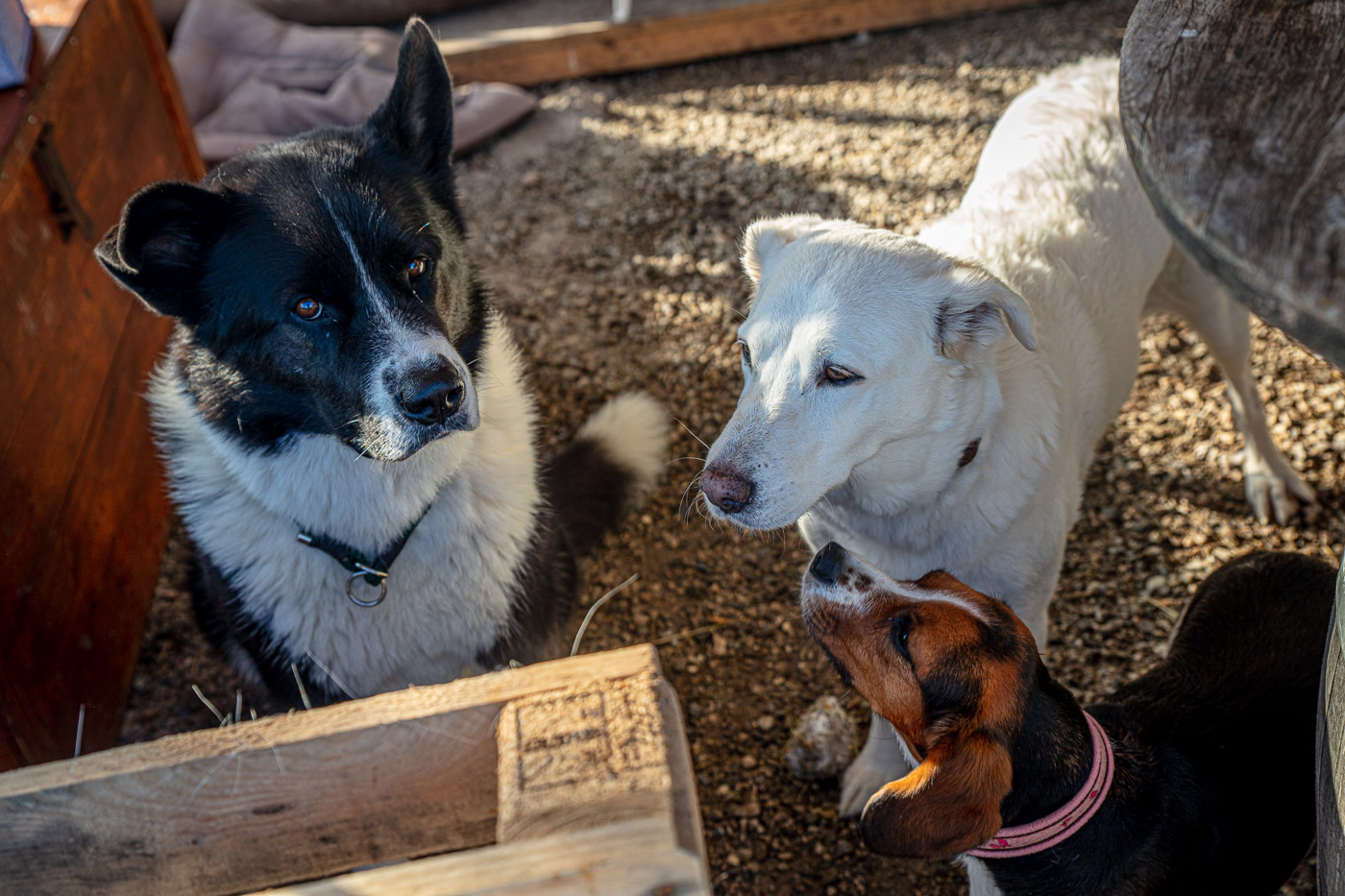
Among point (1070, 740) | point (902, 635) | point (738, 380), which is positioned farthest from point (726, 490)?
point (738, 380)

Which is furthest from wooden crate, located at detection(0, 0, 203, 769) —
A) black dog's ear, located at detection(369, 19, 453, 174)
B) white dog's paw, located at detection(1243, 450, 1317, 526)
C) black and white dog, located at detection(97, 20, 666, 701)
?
white dog's paw, located at detection(1243, 450, 1317, 526)

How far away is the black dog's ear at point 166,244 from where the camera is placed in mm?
1722

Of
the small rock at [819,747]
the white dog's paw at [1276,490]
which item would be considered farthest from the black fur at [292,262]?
the white dog's paw at [1276,490]

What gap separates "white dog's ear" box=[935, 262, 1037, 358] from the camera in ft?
5.94

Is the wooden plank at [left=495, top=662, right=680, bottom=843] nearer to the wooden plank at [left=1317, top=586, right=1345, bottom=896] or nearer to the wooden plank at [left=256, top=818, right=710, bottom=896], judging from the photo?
the wooden plank at [left=256, top=818, right=710, bottom=896]

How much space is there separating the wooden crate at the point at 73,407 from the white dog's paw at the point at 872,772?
2.12m

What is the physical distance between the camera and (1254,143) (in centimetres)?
112

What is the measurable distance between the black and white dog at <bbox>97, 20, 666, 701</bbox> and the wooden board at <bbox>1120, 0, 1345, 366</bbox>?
132 cm

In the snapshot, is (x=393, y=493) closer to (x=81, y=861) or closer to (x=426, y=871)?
(x=81, y=861)

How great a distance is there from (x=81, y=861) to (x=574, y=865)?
84cm

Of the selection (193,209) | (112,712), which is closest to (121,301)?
(112,712)

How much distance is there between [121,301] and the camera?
10.6 ft

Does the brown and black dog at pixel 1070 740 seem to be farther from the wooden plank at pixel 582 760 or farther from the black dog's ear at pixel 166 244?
the black dog's ear at pixel 166 244

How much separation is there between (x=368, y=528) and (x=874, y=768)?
4.71 ft
